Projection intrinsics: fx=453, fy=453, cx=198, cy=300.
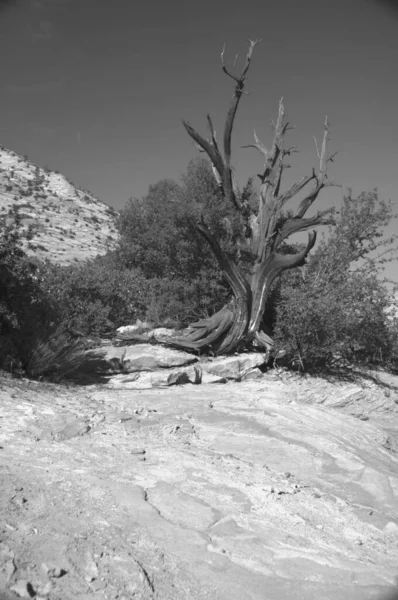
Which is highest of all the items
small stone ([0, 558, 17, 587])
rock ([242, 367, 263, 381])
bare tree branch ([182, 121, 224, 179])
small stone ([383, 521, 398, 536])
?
bare tree branch ([182, 121, 224, 179])

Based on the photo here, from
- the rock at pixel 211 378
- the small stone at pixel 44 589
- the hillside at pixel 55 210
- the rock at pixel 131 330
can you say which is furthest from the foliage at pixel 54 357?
the hillside at pixel 55 210

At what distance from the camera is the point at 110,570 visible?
10.5 ft

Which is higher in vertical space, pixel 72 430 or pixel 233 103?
pixel 233 103

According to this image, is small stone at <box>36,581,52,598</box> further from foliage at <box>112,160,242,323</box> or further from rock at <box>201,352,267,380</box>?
foliage at <box>112,160,242,323</box>

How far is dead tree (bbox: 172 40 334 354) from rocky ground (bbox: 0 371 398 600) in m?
3.97

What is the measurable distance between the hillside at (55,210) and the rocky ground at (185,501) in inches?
680

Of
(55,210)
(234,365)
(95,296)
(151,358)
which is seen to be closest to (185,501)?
(151,358)

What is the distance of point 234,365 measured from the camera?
37.4ft

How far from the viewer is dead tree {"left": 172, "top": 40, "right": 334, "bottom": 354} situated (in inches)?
482

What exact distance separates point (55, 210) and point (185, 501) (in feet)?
107

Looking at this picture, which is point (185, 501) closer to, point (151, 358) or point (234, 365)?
point (151, 358)

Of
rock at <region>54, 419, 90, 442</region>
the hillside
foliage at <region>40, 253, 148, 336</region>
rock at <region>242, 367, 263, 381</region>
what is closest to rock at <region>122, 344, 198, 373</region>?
rock at <region>242, 367, 263, 381</region>

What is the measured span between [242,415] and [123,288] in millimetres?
7281

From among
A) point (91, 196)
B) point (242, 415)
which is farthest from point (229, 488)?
point (91, 196)
